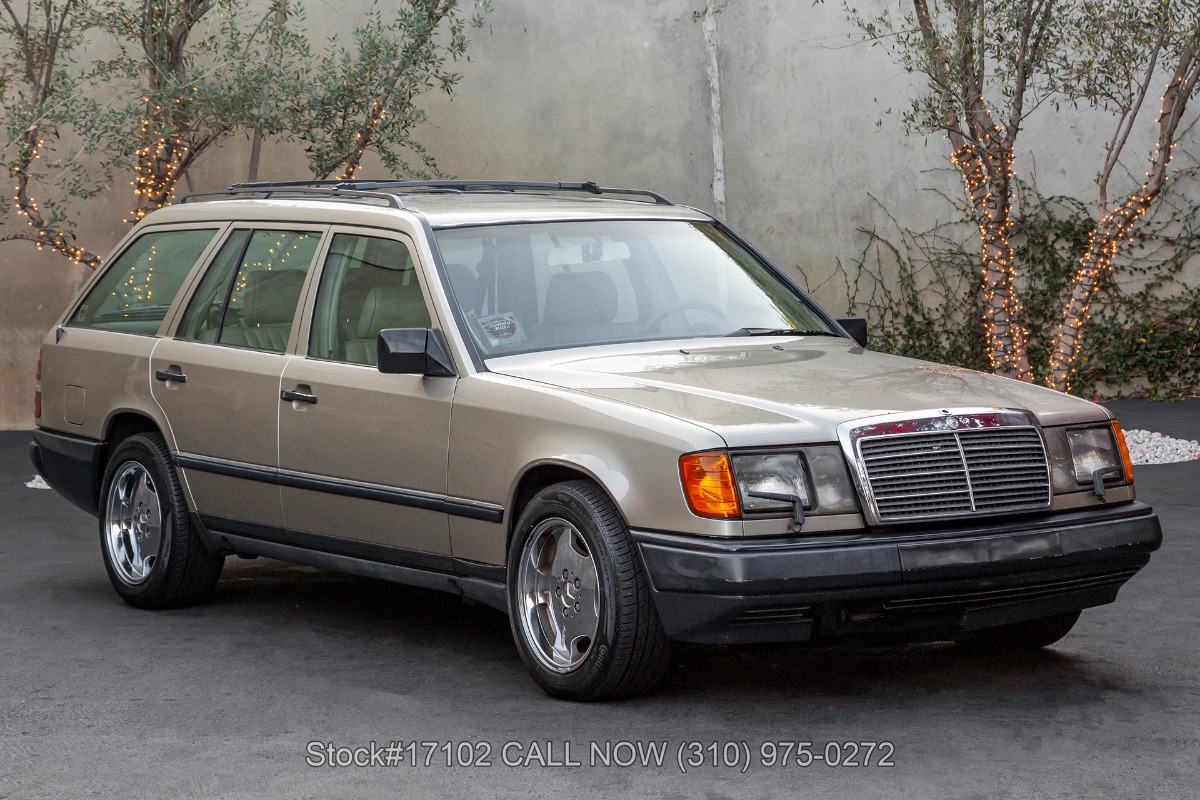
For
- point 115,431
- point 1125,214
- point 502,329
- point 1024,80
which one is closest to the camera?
point 502,329

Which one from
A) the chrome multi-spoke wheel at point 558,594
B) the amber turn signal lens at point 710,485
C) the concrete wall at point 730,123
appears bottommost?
the chrome multi-spoke wheel at point 558,594

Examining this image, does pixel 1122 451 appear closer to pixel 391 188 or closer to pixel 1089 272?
pixel 391 188

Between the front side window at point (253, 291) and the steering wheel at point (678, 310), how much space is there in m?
1.40

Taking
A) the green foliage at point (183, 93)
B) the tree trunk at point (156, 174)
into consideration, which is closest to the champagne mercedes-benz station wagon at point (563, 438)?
the green foliage at point (183, 93)

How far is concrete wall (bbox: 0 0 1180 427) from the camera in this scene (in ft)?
48.8

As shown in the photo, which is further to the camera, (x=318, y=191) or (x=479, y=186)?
(x=479, y=186)

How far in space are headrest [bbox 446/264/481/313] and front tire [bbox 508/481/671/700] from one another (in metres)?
0.91

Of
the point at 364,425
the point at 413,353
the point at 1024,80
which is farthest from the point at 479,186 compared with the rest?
the point at 1024,80

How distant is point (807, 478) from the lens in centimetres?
482

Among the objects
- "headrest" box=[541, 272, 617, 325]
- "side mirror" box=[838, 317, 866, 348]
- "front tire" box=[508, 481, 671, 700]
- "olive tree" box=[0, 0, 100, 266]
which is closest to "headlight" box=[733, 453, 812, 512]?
"front tire" box=[508, 481, 671, 700]

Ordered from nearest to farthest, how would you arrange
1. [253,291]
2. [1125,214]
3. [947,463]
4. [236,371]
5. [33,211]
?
Answer: [947,463]
[236,371]
[253,291]
[1125,214]
[33,211]

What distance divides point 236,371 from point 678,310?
182cm

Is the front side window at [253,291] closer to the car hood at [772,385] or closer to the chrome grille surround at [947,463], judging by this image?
the car hood at [772,385]

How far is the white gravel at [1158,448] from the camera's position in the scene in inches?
450
